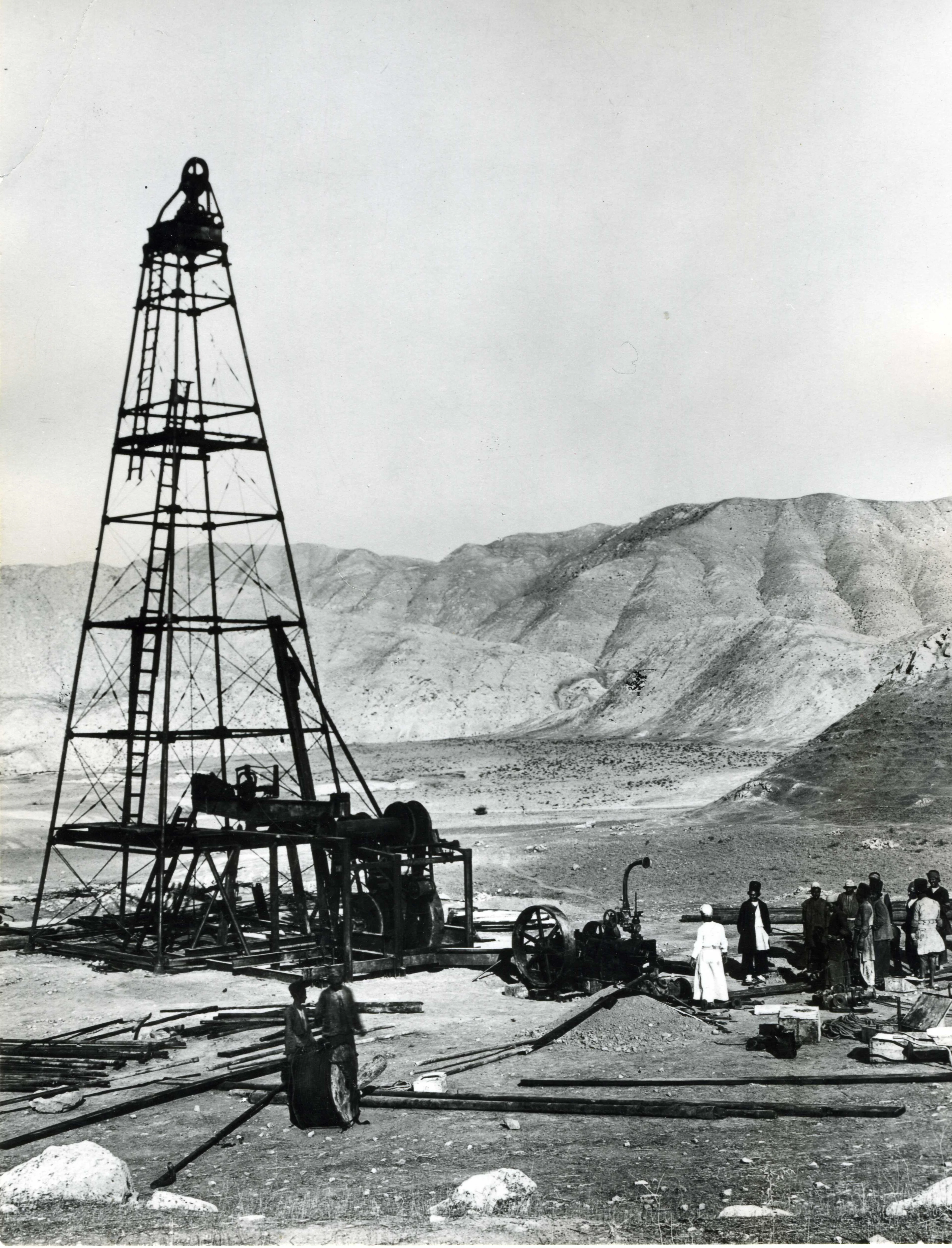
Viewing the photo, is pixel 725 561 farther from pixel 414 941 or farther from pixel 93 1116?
pixel 93 1116

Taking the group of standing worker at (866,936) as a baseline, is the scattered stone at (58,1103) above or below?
below

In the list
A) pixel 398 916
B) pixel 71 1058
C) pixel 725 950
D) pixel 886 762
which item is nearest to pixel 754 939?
pixel 725 950

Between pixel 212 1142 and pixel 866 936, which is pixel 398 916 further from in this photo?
pixel 212 1142

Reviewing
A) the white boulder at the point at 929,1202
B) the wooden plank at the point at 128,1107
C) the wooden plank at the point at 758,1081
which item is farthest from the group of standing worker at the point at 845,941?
the white boulder at the point at 929,1202

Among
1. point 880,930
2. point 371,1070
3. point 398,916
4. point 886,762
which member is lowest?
point 371,1070

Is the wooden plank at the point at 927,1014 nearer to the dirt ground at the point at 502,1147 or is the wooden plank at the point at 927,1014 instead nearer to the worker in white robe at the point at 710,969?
the dirt ground at the point at 502,1147
